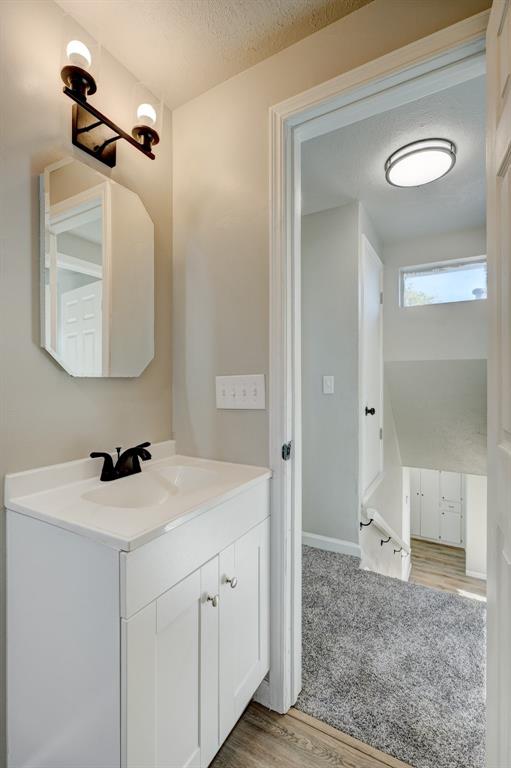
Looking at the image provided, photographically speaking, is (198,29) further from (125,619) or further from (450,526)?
(450,526)

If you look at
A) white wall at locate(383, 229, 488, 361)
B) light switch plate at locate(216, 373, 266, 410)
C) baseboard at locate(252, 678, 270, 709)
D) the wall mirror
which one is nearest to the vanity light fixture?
the wall mirror

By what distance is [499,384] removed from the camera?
88cm

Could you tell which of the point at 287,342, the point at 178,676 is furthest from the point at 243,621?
the point at 287,342

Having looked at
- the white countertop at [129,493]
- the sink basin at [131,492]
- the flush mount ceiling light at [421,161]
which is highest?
the flush mount ceiling light at [421,161]

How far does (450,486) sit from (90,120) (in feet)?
21.6

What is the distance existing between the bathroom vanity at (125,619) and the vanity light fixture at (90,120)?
1.13m

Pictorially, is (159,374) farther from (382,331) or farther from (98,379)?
(382,331)

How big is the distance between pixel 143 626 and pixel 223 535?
32 centimetres

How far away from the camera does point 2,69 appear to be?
1004mm

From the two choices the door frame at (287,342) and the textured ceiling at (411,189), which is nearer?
the door frame at (287,342)

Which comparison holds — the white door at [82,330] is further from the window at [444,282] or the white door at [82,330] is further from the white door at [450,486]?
the white door at [450,486]

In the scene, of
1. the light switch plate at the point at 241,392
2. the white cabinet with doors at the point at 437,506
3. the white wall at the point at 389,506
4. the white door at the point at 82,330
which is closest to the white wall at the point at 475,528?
the white cabinet with doors at the point at 437,506

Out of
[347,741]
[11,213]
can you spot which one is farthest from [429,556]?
[11,213]

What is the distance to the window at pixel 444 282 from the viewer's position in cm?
289
